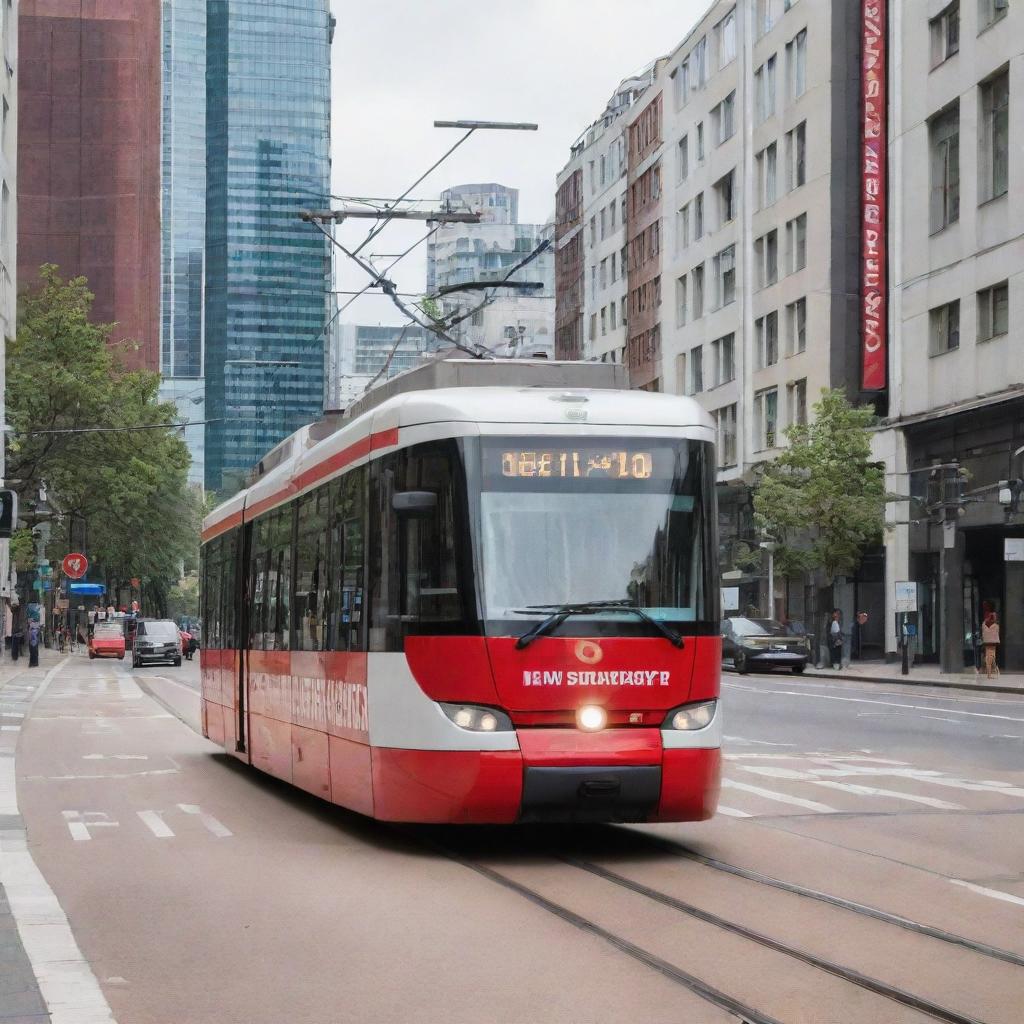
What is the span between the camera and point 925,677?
4394cm

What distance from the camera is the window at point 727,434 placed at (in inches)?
2739

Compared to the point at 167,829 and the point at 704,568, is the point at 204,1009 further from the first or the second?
the point at 167,829

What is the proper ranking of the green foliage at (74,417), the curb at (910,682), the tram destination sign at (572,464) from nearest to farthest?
1. the tram destination sign at (572,464)
2. the curb at (910,682)
3. the green foliage at (74,417)

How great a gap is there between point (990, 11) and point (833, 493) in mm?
12859

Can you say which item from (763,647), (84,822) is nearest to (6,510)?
(84,822)

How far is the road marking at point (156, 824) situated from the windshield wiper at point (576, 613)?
3.26 metres

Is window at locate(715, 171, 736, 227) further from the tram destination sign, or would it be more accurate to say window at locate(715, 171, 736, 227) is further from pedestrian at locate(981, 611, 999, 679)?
the tram destination sign

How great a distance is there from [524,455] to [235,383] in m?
185

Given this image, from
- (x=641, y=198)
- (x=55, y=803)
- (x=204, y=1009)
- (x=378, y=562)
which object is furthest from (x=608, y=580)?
(x=641, y=198)

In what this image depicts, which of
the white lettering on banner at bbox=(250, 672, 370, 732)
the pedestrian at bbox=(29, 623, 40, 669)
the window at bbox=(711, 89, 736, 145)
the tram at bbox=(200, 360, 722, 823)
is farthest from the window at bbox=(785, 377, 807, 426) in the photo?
the tram at bbox=(200, 360, 722, 823)

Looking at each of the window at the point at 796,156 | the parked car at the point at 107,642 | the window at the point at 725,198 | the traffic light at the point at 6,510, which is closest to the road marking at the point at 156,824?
the traffic light at the point at 6,510

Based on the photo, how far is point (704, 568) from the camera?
38.0ft

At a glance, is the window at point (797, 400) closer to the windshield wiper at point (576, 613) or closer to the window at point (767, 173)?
the window at point (767, 173)

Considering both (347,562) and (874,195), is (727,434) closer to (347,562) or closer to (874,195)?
(874,195)
